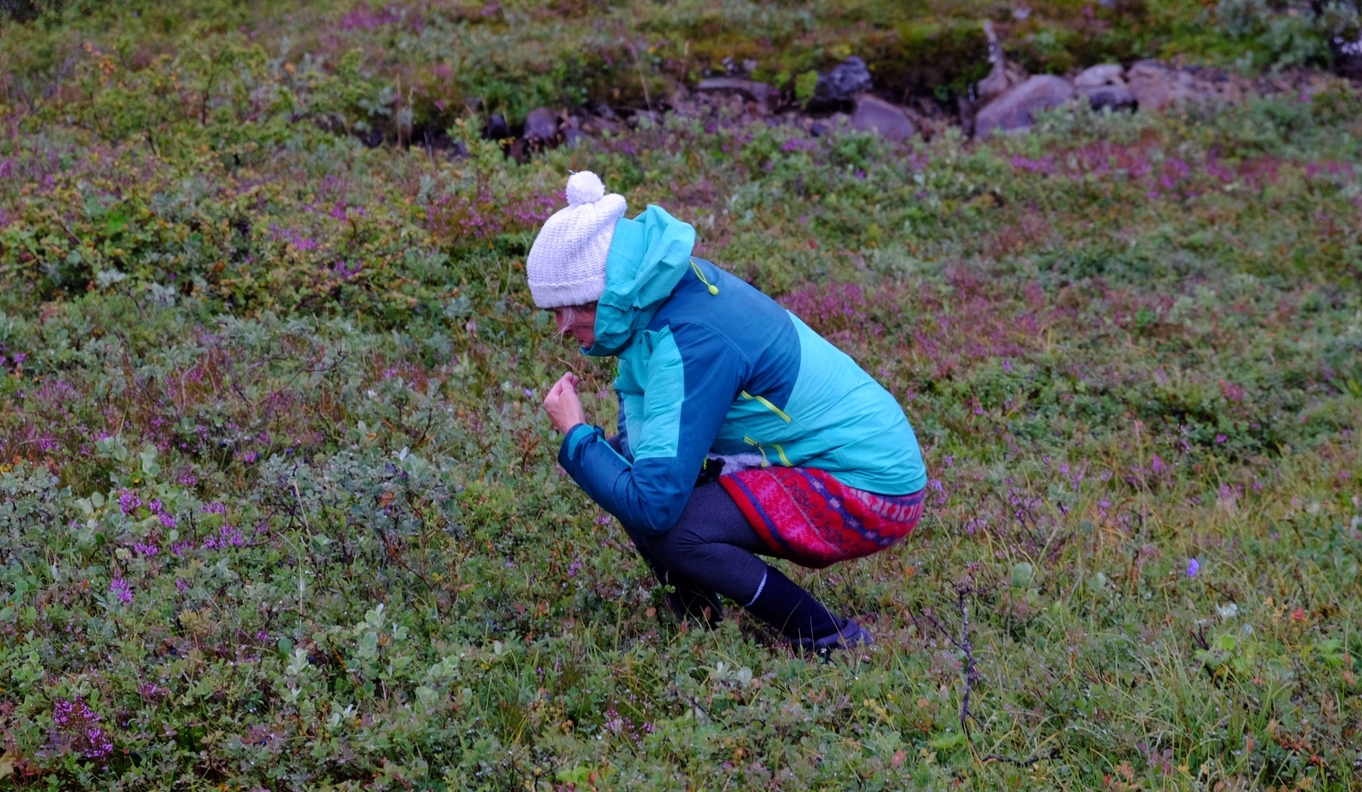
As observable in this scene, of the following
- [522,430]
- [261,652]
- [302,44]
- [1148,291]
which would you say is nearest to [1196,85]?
[1148,291]

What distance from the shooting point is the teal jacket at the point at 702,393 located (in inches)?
134

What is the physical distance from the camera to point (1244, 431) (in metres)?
6.35

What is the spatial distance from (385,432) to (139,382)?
1.32m

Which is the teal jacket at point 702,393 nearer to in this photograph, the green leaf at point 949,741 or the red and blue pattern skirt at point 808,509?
the red and blue pattern skirt at point 808,509

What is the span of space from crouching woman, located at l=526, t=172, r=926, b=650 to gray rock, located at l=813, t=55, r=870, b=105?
939cm

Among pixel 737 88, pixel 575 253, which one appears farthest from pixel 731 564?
pixel 737 88

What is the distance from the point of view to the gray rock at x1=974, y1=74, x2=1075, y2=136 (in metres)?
12.9

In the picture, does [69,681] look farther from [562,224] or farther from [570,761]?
[562,224]

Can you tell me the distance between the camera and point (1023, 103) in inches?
514

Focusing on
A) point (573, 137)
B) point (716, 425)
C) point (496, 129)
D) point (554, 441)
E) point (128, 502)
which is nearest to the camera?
point (716, 425)

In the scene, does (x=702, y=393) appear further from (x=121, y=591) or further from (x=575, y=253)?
(x=121, y=591)

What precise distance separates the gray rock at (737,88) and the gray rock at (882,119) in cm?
108

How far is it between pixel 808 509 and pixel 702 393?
2.12ft

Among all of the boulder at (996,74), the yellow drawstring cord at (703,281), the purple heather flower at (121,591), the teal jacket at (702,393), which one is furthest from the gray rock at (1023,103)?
the purple heather flower at (121,591)
